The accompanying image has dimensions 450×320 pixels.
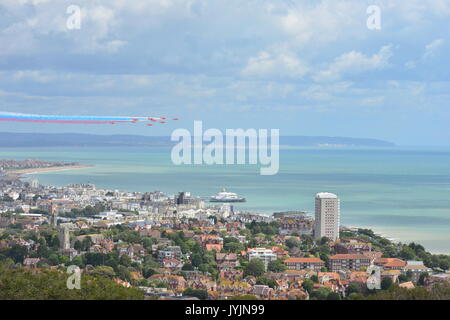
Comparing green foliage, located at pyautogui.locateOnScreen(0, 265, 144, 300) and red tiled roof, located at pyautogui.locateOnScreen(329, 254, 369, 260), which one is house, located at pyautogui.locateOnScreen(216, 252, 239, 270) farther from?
green foliage, located at pyautogui.locateOnScreen(0, 265, 144, 300)

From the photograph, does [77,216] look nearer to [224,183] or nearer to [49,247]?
[49,247]

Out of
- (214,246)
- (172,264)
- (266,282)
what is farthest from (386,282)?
(214,246)

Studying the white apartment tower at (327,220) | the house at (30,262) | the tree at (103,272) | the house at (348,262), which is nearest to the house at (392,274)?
the house at (348,262)

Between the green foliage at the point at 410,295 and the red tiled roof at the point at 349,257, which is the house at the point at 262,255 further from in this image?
the green foliage at the point at 410,295

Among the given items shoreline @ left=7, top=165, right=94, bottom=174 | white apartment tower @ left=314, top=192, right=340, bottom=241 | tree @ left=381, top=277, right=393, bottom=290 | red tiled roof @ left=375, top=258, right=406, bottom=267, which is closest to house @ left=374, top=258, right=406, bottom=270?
red tiled roof @ left=375, top=258, right=406, bottom=267

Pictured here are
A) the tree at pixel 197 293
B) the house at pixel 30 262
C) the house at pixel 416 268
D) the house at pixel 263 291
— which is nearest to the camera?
the tree at pixel 197 293

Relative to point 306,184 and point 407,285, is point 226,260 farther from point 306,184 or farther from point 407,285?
point 306,184
